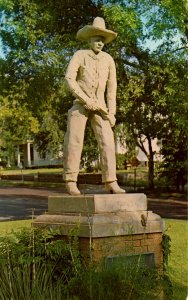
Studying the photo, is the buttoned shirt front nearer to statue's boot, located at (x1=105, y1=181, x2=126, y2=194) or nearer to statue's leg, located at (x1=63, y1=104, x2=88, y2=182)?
statue's leg, located at (x1=63, y1=104, x2=88, y2=182)

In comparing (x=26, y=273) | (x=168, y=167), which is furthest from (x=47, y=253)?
(x=168, y=167)

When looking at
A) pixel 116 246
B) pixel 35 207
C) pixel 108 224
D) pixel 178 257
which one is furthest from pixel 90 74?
pixel 35 207

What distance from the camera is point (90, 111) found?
7.36 meters

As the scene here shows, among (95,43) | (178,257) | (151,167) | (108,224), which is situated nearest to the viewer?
(108,224)

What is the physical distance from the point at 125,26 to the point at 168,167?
12.5 meters

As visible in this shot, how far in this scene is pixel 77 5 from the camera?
1831 centimetres

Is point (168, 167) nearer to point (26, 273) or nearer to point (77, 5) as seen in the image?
point (77, 5)

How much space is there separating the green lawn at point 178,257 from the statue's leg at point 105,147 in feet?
3.24

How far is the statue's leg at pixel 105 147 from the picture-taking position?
731 centimetres

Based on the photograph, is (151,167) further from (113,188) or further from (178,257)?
(113,188)

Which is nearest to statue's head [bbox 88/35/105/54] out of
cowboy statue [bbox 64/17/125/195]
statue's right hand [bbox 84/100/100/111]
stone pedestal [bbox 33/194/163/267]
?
cowboy statue [bbox 64/17/125/195]

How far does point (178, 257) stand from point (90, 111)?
4205 mm

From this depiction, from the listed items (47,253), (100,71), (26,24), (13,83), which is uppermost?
(26,24)

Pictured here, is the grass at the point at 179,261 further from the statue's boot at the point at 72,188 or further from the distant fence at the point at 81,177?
the distant fence at the point at 81,177
